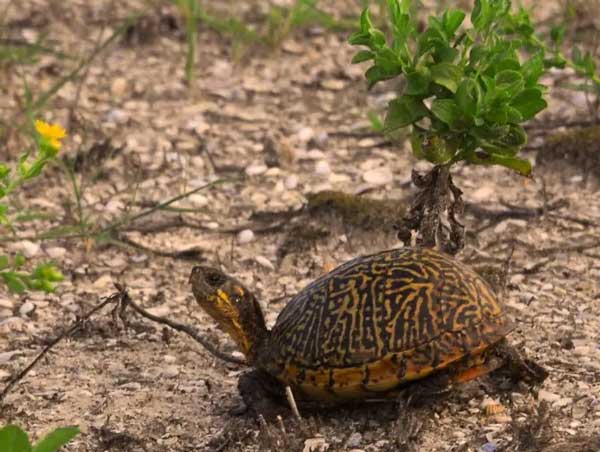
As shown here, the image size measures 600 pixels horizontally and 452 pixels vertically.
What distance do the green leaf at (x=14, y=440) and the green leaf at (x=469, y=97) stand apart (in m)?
1.72

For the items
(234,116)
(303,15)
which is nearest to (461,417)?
(234,116)

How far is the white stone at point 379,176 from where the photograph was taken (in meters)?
5.79

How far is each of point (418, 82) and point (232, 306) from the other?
963mm

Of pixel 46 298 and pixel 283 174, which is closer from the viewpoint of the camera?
pixel 46 298

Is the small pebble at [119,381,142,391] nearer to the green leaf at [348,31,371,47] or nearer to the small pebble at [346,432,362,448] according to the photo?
the small pebble at [346,432,362,448]

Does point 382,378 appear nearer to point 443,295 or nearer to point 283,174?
point 443,295

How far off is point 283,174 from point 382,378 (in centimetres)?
245

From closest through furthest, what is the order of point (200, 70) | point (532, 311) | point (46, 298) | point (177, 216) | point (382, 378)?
point (382, 378)
point (532, 311)
point (46, 298)
point (177, 216)
point (200, 70)

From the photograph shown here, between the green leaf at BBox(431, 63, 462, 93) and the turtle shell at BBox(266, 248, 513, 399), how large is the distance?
1.85 feet

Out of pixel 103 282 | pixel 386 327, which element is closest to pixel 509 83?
pixel 386 327

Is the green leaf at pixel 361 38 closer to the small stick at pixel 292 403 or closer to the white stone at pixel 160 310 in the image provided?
the small stick at pixel 292 403

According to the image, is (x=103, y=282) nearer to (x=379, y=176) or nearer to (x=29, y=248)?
(x=29, y=248)

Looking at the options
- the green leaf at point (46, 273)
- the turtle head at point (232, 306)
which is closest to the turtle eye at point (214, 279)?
the turtle head at point (232, 306)

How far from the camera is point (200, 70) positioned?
7023 millimetres
